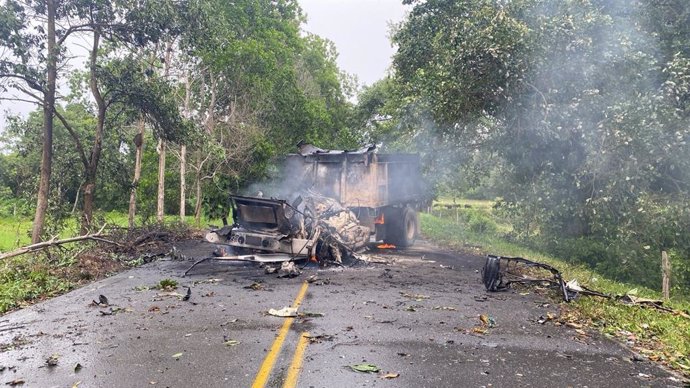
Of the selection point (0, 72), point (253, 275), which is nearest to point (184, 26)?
point (0, 72)

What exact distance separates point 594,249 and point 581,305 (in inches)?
500

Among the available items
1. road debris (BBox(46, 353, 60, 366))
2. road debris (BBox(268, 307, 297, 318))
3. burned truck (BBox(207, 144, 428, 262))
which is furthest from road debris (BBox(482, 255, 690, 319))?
road debris (BBox(46, 353, 60, 366))

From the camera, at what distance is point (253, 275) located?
10195 millimetres

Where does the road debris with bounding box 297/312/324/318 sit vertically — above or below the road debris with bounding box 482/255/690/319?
below

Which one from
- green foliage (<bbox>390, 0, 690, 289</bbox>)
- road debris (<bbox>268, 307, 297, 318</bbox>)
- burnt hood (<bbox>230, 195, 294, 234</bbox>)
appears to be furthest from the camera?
green foliage (<bbox>390, 0, 690, 289</bbox>)

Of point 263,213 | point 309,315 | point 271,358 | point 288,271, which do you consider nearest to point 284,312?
point 309,315

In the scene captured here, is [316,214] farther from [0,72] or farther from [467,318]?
[0,72]

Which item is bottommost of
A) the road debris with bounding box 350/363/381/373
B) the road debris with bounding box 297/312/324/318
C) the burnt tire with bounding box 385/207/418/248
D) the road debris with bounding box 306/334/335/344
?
the road debris with bounding box 350/363/381/373

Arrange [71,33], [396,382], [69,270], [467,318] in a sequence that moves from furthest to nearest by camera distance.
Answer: [71,33] < [69,270] < [467,318] < [396,382]

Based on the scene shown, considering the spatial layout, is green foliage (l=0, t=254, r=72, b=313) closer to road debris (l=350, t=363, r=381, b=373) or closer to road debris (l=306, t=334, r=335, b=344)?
road debris (l=306, t=334, r=335, b=344)

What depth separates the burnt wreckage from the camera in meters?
11.1

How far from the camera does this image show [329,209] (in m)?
12.6

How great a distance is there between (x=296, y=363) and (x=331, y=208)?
7.97 meters

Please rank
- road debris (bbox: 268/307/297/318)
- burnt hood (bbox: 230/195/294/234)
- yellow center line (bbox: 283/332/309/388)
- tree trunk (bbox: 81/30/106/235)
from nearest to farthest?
yellow center line (bbox: 283/332/309/388) → road debris (bbox: 268/307/297/318) → burnt hood (bbox: 230/195/294/234) → tree trunk (bbox: 81/30/106/235)
